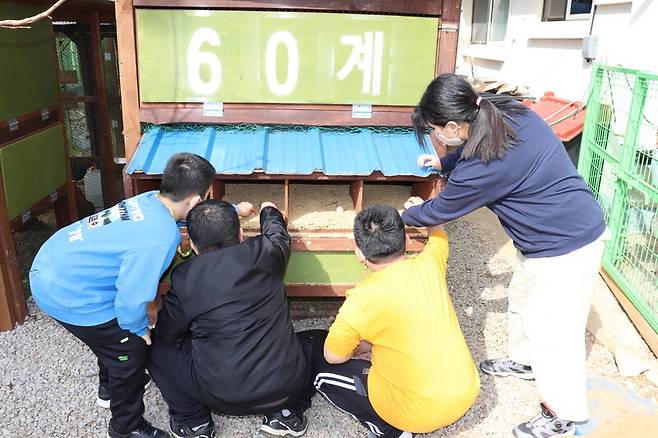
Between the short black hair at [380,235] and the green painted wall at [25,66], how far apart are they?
289 centimetres

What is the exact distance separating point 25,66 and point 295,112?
2.32 metres

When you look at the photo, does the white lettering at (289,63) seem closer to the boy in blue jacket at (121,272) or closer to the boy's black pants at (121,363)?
the boy in blue jacket at (121,272)

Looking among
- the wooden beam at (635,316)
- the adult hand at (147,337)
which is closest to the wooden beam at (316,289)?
the adult hand at (147,337)

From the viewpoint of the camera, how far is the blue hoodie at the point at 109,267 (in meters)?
2.38

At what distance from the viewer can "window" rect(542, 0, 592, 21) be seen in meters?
7.05

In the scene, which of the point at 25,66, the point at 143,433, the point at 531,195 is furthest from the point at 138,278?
the point at 25,66

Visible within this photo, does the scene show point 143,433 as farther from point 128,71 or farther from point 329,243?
point 128,71

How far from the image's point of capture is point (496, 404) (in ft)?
10.4

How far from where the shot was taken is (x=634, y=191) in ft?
13.9

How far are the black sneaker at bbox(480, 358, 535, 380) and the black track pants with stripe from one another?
1.02 metres

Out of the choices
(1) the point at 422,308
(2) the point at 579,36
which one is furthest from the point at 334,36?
(2) the point at 579,36

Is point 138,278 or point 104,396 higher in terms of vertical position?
point 138,278

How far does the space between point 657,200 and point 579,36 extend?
381 cm

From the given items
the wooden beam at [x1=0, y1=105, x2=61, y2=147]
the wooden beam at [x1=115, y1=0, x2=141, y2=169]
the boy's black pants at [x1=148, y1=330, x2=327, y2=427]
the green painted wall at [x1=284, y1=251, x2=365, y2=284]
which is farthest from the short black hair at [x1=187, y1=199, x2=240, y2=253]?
the wooden beam at [x1=0, y1=105, x2=61, y2=147]
